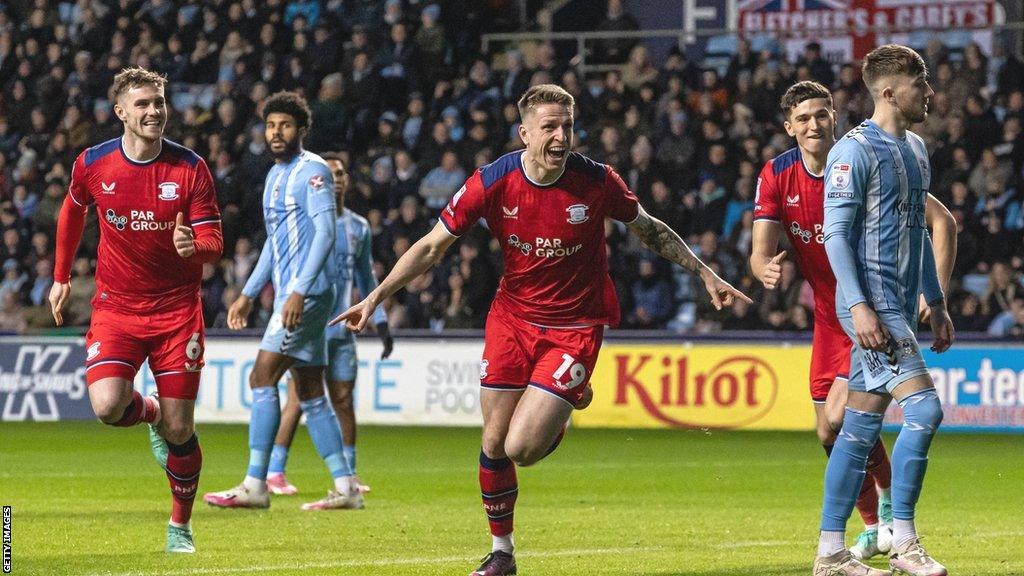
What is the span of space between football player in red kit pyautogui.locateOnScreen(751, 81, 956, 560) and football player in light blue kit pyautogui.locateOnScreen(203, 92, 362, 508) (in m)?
2.75

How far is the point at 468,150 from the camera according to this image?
21.6 m

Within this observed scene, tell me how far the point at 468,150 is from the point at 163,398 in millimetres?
13515

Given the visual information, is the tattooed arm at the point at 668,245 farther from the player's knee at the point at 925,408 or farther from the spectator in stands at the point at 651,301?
the spectator in stands at the point at 651,301

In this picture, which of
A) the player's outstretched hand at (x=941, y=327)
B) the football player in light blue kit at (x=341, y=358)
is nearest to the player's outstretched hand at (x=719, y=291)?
the player's outstretched hand at (x=941, y=327)

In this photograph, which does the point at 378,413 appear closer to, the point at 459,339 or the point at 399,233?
the point at 459,339

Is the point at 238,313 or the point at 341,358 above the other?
the point at 238,313

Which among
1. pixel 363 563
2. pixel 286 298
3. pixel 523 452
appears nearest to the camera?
pixel 523 452

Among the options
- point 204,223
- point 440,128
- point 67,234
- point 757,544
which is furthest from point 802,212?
point 440,128

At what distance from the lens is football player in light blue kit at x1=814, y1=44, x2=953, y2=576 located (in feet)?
22.7

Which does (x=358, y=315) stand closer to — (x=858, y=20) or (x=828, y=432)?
(x=828, y=432)

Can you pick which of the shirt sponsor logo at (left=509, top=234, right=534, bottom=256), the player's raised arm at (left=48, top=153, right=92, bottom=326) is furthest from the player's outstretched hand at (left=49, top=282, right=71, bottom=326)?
the shirt sponsor logo at (left=509, top=234, right=534, bottom=256)

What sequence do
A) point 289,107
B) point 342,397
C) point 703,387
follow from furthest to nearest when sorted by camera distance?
point 703,387 < point 342,397 < point 289,107

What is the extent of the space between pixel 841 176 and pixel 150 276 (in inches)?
138

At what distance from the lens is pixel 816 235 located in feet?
27.0
